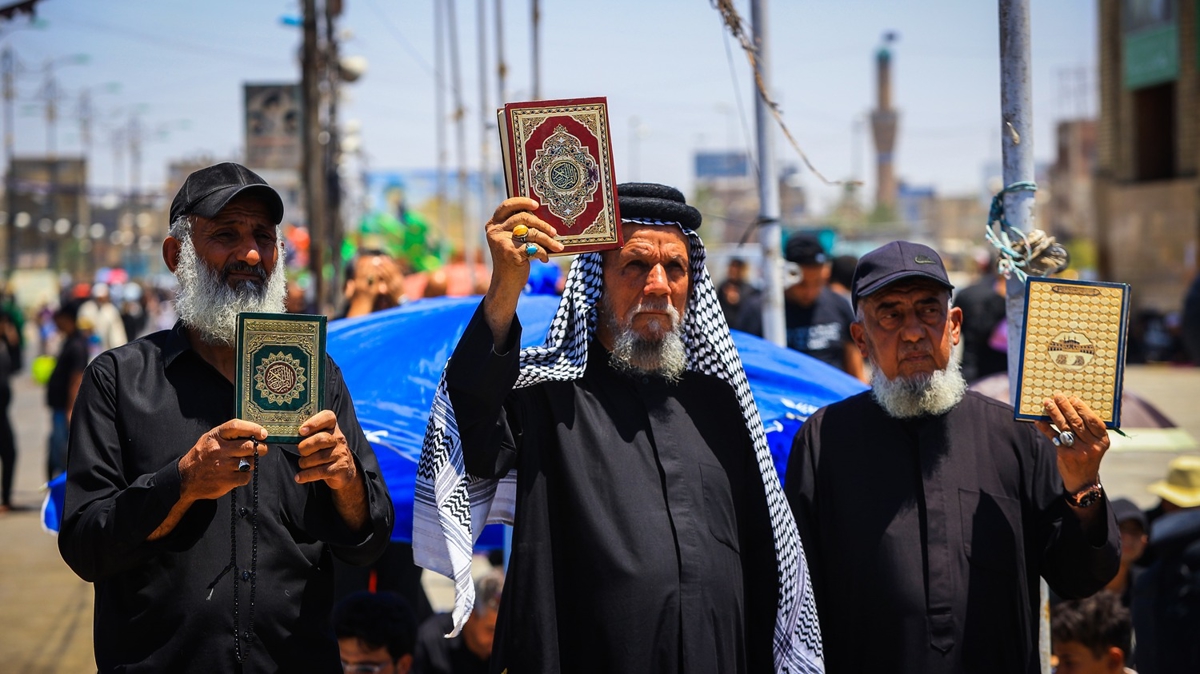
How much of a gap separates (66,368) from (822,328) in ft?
24.2

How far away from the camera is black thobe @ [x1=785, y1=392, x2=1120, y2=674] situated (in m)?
2.90

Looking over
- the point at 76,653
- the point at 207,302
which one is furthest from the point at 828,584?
the point at 76,653

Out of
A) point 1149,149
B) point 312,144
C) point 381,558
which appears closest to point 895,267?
point 381,558

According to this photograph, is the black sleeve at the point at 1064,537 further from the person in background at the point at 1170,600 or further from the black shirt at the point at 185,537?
the black shirt at the point at 185,537

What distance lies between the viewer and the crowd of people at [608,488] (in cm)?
→ 263

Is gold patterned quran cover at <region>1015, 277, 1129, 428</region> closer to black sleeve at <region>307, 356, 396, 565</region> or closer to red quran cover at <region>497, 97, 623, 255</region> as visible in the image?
red quran cover at <region>497, 97, 623, 255</region>

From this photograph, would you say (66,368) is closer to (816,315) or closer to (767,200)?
(816,315)

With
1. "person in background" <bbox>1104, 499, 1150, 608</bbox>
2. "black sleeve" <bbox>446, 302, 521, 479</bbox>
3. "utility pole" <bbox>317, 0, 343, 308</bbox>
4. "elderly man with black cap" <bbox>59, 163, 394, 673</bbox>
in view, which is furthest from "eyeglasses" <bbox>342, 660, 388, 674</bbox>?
"utility pole" <bbox>317, 0, 343, 308</bbox>

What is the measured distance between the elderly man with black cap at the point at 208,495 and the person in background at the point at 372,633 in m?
1.55

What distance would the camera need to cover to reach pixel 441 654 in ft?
15.6

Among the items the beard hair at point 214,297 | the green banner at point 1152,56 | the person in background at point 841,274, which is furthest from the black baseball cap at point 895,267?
the green banner at point 1152,56

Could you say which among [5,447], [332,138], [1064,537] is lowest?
[5,447]

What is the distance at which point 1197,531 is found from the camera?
4609mm

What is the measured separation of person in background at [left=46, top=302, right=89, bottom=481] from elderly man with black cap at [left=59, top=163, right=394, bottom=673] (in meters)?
9.06
